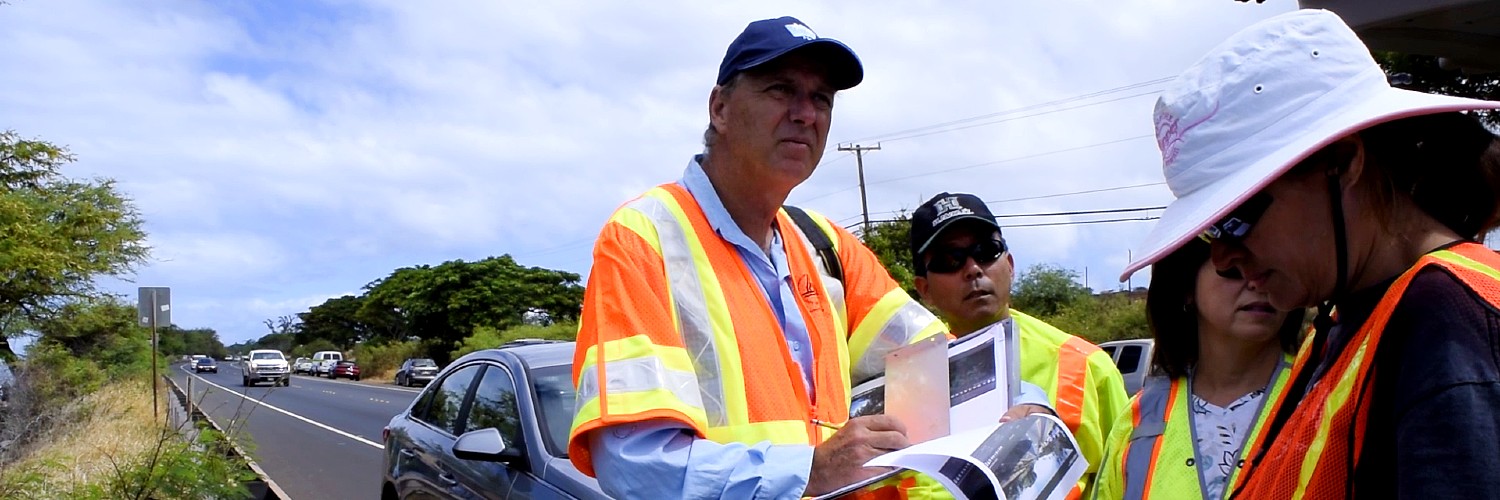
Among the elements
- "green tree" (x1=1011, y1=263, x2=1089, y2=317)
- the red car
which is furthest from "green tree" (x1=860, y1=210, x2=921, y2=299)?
the red car

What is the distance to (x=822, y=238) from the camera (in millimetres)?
2309

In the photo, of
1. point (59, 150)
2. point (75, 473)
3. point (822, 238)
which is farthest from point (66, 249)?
point (822, 238)

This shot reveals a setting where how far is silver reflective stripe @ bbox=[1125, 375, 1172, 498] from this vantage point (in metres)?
2.14

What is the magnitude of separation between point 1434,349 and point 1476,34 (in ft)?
7.91

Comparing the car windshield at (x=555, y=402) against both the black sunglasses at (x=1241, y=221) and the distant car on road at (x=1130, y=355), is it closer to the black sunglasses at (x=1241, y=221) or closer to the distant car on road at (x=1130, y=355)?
the black sunglasses at (x=1241, y=221)

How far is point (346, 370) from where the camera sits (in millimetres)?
51688

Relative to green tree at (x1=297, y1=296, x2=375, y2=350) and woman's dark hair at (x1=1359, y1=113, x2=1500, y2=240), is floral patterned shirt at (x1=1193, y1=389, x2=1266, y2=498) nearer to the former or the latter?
woman's dark hair at (x1=1359, y1=113, x2=1500, y2=240)

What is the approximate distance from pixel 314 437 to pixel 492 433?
14.1 m

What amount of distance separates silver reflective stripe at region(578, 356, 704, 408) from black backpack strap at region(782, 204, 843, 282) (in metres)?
0.66

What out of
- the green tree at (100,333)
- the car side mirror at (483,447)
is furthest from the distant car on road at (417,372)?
the car side mirror at (483,447)

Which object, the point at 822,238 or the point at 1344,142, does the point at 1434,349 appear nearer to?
the point at 1344,142

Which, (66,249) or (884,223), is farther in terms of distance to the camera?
(884,223)

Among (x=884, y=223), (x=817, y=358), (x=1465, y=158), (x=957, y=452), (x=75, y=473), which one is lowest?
(x=75, y=473)

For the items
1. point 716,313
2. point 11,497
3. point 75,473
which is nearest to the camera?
point 716,313
